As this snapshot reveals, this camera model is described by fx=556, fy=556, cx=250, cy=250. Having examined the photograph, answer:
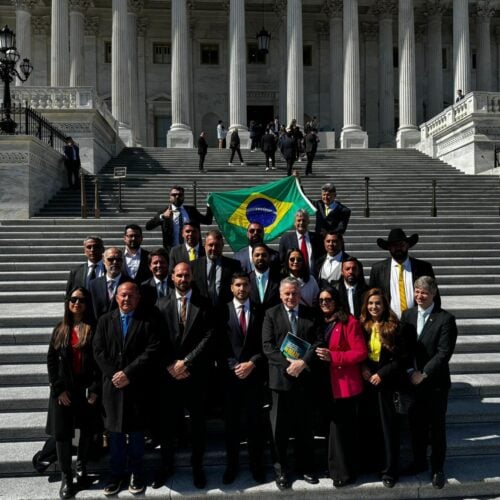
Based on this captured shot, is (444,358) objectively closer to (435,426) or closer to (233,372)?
(435,426)

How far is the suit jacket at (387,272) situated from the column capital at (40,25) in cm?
3690

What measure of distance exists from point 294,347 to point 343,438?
1.00 meters

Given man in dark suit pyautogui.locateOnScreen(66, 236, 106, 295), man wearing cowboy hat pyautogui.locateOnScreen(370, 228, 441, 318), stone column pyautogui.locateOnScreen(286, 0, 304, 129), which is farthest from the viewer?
stone column pyautogui.locateOnScreen(286, 0, 304, 129)

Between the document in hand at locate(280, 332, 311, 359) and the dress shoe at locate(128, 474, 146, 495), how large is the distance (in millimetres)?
1780

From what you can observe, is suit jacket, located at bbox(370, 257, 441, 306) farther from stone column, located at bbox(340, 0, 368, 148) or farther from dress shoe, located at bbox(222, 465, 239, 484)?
stone column, located at bbox(340, 0, 368, 148)

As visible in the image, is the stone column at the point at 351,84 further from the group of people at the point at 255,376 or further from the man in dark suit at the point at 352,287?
the group of people at the point at 255,376

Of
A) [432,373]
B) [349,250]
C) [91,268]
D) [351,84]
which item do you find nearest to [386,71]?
[351,84]

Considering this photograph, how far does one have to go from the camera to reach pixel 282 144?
67.1ft

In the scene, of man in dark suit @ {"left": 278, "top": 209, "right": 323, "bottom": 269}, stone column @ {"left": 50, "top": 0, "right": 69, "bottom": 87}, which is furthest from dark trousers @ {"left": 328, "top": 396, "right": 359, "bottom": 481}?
stone column @ {"left": 50, "top": 0, "right": 69, "bottom": 87}

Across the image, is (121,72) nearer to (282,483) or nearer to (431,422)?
(282,483)

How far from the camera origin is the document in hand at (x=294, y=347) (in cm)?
506

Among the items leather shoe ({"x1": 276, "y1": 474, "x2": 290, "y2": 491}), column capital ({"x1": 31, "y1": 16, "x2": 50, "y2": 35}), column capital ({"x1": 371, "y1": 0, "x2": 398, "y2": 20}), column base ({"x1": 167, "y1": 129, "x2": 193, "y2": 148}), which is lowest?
leather shoe ({"x1": 276, "y1": 474, "x2": 290, "y2": 491})

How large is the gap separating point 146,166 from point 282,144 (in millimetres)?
6300

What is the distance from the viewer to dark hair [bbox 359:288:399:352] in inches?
200
